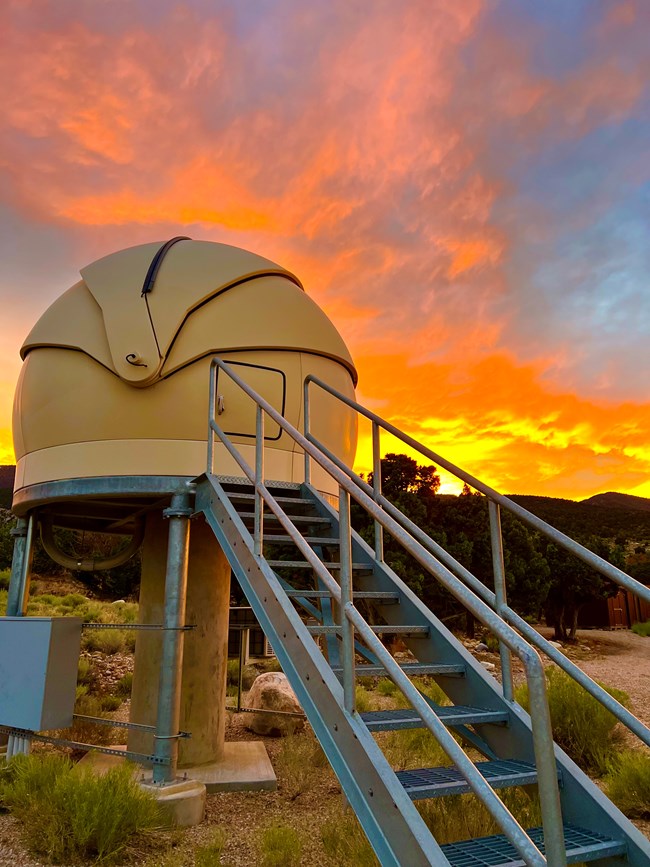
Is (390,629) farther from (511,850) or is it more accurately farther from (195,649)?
(195,649)

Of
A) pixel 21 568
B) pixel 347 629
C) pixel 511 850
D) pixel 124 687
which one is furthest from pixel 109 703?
pixel 511 850

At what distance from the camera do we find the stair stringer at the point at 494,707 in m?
2.93

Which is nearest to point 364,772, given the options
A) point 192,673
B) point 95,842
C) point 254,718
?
point 95,842

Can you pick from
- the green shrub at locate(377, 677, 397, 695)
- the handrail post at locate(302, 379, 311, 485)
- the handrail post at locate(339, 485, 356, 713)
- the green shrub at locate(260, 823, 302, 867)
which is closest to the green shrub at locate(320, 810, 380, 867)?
the green shrub at locate(260, 823, 302, 867)

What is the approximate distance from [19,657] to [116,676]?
6.91m

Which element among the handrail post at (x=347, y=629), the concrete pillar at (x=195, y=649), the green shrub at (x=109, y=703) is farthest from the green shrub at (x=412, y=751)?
the green shrub at (x=109, y=703)

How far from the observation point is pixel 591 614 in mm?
26578

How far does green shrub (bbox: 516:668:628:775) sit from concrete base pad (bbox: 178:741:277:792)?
10.8ft

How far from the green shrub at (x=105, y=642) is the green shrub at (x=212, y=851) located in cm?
1026

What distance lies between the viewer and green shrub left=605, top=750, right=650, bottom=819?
17.9ft

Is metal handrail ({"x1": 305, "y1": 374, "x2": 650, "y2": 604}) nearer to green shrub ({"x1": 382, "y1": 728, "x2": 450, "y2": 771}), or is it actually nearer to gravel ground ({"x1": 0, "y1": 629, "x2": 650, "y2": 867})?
gravel ground ({"x1": 0, "y1": 629, "x2": 650, "y2": 867})

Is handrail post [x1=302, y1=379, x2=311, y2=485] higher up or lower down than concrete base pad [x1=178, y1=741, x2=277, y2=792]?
higher up

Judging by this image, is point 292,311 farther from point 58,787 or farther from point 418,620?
point 58,787

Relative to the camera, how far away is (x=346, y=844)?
15.0 feet
